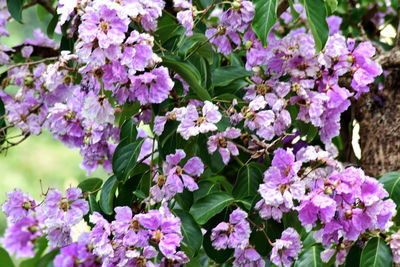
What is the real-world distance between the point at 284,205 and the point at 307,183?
0.20ft

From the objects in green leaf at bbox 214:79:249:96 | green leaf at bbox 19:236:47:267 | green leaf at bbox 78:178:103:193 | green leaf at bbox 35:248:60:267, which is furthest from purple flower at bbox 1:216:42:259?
green leaf at bbox 214:79:249:96

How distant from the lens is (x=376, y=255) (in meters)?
1.13

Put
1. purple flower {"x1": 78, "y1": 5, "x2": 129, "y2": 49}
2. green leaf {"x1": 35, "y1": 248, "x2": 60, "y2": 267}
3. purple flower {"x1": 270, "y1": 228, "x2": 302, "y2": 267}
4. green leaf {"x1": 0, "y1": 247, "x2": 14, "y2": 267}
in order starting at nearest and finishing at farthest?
1. purple flower {"x1": 78, "y1": 5, "x2": 129, "y2": 49}
2. purple flower {"x1": 270, "y1": 228, "x2": 302, "y2": 267}
3. green leaf {"x1": 0, "y1": 247, "x2": 14, "y2": 267}
4. green leaf {"x1": 35, "y1": 248, "x2": 60, "y2": 267}

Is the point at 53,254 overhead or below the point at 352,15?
below

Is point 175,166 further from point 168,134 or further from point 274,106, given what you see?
point 274,106

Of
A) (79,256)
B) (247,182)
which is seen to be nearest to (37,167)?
(79,256)

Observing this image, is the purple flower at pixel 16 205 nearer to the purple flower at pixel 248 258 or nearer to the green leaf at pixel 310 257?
Answer: the purple flower at pixel 248 258

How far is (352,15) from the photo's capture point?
199cm

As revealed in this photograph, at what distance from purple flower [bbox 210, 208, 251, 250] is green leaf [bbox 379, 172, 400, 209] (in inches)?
11.7

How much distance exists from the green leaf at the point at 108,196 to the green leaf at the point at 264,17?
15.7 inches

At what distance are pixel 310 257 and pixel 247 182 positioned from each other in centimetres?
20

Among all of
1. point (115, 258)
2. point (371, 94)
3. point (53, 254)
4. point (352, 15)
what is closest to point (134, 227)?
point (115, 258)

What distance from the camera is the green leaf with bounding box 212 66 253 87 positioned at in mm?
1284

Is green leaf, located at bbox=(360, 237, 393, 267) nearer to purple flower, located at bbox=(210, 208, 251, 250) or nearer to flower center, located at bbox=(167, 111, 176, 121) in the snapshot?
purple flower, located at bbox=(210, 208, 251, 250)
